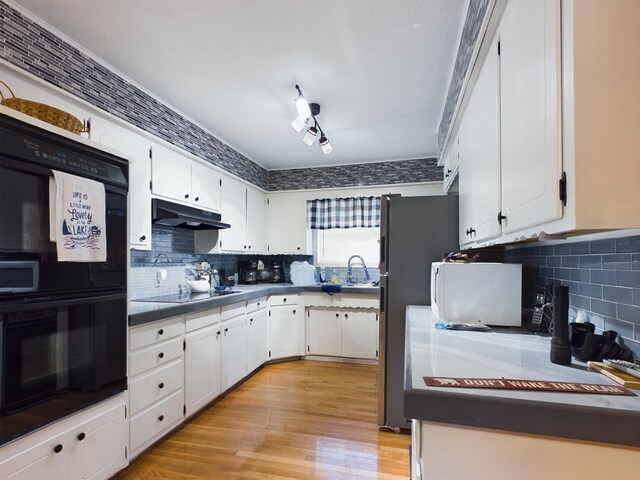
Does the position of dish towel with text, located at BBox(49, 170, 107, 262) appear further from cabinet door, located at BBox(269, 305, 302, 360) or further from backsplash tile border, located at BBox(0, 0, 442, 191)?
cabinet door, located at BBox(269, 305, 302, 360)

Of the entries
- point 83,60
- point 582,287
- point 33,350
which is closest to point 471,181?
point 582,287

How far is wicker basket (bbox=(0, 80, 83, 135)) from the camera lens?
54.2 inches

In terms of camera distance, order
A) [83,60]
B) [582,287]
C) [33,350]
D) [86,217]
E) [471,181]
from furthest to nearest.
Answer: [83,60] → [471,181] → [86,217] → [33,350] → [582,287]

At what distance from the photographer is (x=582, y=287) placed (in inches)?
49.3

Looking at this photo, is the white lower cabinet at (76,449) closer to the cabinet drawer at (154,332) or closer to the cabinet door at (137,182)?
the cabinet drawer at (154,332)

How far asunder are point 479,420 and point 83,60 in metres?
2.66

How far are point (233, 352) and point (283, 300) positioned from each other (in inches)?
38.6

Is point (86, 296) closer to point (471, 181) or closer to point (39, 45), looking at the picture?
point (39, 45)

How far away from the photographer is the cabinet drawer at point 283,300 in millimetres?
→ 3842

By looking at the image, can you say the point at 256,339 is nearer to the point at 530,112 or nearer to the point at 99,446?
the point at 99,446

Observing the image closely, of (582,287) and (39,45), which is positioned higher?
(39,45)

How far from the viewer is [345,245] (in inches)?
182

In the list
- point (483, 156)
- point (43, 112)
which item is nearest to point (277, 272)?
point (43, 112)

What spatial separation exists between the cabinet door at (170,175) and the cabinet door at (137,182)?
0.25 ft
